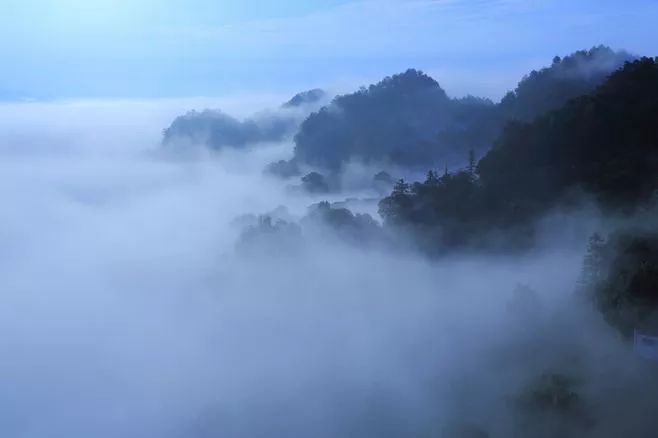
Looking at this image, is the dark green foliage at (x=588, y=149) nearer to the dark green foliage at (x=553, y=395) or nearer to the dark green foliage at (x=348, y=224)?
the dark green foliage at (x=348, y=224)

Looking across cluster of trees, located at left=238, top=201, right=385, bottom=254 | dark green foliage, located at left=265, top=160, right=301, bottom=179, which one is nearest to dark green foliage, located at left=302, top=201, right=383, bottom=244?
cluster of trees, located at left=238, top=201, right=385, bottom=254

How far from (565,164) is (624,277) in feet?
18.3

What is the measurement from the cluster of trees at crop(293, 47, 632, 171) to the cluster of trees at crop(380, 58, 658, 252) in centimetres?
1099

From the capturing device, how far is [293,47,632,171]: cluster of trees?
104 feet

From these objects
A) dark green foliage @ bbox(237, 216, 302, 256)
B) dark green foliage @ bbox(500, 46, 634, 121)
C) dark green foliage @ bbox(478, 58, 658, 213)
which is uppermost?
dark green foliage @ bbox(500, 46, 634, 121)

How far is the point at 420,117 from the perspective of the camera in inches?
1652

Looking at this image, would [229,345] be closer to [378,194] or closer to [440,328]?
[440,328]

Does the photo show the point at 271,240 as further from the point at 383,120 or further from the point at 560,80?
the point at 383,120

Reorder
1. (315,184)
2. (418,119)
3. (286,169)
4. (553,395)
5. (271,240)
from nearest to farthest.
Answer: (553,395)
(271,240)
(315,184)
(418,119)
(286,169)

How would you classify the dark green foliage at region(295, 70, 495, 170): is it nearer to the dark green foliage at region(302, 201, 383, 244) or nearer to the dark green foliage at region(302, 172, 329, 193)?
the dark green foliage at region(302, 172, 329, 193)

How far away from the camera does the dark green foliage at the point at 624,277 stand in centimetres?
1080

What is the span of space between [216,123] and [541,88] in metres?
36.1

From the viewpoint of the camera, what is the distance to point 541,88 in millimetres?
30906

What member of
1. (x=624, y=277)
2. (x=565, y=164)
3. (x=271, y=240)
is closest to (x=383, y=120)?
(x=271, y=240)
